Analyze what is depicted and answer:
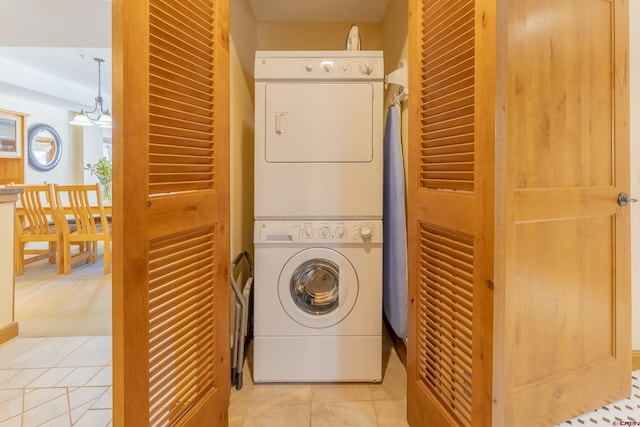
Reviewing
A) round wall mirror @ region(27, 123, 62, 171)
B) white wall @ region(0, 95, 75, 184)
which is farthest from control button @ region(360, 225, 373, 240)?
round wall mirror @ region(27, 123, 62, 171)

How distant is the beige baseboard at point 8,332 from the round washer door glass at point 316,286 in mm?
2054

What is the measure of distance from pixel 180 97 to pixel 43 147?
606 centimetres

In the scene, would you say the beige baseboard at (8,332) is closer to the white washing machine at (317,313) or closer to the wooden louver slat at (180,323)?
the white washing machine at (317,313)

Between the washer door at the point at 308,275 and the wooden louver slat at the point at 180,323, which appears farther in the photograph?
the washer door at the point at 308,275

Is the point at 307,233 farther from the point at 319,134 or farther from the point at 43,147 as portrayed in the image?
the point at 43,147

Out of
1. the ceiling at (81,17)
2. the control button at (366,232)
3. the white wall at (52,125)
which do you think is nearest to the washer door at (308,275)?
the control button at (366,232)

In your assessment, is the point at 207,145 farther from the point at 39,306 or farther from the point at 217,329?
the point at 39,306

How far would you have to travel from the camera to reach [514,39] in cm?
124

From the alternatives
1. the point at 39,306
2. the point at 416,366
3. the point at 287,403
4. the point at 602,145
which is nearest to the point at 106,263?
the point at 39,306

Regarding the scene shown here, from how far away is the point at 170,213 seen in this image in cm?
111

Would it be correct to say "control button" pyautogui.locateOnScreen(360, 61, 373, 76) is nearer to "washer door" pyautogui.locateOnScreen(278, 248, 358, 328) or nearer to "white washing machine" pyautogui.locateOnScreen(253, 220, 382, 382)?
"white washing machine" pyautogui.locateOnScreen(253, 220, 382, 382)

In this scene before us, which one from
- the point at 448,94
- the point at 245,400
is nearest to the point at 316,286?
the point at 245,400

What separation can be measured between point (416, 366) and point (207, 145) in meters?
1.28

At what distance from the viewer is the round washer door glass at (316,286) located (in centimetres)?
185
